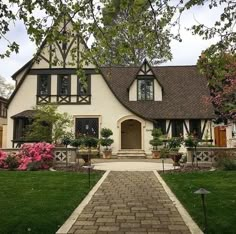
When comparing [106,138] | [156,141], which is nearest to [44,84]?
[106,138]

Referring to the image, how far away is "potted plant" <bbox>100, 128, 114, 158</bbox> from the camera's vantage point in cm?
2341

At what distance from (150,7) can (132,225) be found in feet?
14.9

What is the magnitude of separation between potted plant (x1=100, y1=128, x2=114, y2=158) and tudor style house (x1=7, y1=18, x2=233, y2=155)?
82 centimetres

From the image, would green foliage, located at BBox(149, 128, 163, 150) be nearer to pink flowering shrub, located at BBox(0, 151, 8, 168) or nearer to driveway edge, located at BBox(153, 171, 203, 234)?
pink flowering shrub, located at BBox(0, 151, 8, 168)

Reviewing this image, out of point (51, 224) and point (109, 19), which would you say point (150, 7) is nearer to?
point (109, 19)

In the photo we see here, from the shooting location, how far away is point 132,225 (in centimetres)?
634

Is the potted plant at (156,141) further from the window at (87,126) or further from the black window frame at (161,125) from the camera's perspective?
the window at (87,126)

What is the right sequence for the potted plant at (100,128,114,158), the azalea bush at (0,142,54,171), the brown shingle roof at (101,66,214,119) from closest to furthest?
the azalea bush at (0,142,54,171)
the potted plant at (100,128,114,158)
the brown shingle roof at (101,66,214,119)

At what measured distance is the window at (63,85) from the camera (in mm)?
25516

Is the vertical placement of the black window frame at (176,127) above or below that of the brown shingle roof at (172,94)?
below

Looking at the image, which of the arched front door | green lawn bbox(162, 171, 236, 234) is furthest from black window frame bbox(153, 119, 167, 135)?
green lawn bbox(162, 171, 236, 234)

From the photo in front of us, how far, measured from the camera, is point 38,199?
8562 millimetres

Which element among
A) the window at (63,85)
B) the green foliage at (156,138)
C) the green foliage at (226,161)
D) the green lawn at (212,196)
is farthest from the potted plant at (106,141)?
the green lawn at (212,196)

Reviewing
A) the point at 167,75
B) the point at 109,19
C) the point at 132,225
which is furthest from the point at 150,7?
the point at 167,75
